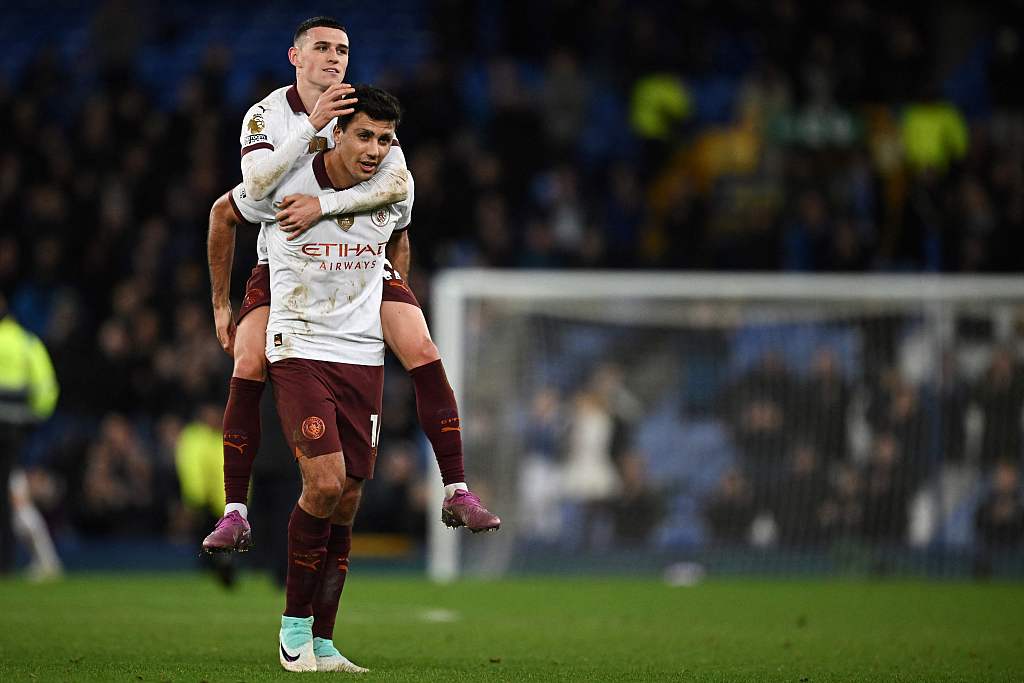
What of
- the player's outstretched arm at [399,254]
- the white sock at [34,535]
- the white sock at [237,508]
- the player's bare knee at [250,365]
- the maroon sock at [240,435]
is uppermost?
the player's outstretched arm at [399,254]

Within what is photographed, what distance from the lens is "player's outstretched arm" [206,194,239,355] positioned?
6422mm

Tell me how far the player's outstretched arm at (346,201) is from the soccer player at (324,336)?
41 mm

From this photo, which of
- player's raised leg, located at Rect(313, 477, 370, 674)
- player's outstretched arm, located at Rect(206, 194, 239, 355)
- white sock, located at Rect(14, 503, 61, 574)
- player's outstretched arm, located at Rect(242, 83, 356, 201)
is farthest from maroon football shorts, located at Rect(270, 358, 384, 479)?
white sock, located at Rect(14, 503, 61, 574)

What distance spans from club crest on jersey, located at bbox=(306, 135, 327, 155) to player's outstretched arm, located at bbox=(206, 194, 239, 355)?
0.41 meters

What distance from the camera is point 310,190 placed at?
20.4 feet

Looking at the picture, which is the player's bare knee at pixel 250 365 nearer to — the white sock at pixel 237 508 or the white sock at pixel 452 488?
the white sock at pixel 237 508

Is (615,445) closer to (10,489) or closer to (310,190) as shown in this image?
(10,489)

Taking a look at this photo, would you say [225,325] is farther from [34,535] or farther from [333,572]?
[34,535]

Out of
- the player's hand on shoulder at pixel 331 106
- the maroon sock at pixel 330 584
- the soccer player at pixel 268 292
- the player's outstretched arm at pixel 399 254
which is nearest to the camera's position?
the player's hand on shoulder at pixel 331 106

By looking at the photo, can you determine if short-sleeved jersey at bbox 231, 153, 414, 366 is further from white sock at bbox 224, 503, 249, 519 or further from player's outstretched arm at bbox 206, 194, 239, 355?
white sock at bbox 224, 503, 249, 519

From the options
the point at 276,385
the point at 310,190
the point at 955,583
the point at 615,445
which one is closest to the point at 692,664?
the point at 276,385

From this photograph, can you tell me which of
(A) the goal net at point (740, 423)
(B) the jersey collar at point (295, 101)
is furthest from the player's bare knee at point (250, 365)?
(A) the goal net at point (740, 423)

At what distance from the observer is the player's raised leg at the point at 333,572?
6.41 m

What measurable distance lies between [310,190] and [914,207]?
482 inches
